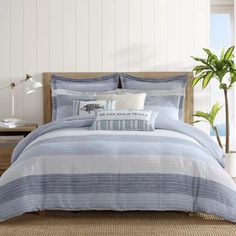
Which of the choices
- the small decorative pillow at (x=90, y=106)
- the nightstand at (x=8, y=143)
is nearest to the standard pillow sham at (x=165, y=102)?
the small decorative pillow at (x=90, y=106)

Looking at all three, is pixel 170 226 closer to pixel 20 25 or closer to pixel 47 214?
pixel 47 214

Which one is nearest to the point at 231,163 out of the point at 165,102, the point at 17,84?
the point at 165,102

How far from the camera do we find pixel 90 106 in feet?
16.4

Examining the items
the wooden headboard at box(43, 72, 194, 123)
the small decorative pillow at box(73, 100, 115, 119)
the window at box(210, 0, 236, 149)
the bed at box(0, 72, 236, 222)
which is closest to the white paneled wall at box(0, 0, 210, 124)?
the wooden headboard at box(43, 72, 194, 123)

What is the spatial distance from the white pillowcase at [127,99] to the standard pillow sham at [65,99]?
0.55 ft

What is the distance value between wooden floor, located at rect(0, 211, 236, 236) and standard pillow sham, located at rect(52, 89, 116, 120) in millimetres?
1767

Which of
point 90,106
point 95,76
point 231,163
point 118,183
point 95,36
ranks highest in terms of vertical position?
point 95,36

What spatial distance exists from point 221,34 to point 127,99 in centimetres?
165

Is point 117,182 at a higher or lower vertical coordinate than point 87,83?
lower

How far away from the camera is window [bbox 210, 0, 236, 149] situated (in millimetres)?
6008

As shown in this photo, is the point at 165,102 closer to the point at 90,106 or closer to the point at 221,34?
the point at 90,106

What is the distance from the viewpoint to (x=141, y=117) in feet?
14.2

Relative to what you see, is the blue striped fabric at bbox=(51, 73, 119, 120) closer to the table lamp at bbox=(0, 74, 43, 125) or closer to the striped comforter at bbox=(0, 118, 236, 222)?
the table lamp at bbox=(0, 74, 43, 125)

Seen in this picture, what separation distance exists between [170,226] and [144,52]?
108 inches
